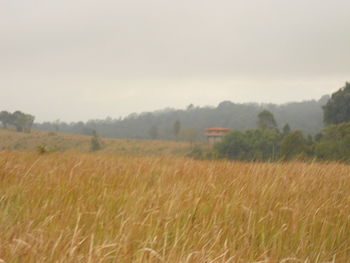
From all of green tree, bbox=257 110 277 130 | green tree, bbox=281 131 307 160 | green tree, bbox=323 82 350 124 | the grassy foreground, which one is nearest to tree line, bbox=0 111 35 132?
green tree, bbox=257 110 277 130

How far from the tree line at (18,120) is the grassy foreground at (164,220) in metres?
105

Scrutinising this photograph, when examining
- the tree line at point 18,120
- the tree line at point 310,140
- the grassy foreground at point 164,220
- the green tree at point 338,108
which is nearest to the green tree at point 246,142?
the tree line at point 310,140

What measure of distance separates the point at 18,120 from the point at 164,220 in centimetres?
11418

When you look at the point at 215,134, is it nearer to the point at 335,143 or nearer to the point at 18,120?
the point at 18,120

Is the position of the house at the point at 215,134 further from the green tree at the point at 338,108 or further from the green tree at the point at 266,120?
Answer: the green tree at the point at 338,108

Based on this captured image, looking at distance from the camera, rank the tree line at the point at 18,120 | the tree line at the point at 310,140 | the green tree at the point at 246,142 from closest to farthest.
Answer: the tree line at the point at 310,140, the green tree at the point at 246,142, the tree line at the point at 18,120

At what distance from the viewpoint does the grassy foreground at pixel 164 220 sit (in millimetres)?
2346

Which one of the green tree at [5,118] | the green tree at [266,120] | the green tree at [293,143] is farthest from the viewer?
the green tree at [5,118]

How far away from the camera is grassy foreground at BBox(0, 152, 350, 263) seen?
2.35 m

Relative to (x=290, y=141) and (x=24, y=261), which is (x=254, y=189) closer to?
(x=24, y=261)

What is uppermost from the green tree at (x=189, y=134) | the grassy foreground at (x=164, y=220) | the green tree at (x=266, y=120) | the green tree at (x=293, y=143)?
the green tree at (x=266, y=120)

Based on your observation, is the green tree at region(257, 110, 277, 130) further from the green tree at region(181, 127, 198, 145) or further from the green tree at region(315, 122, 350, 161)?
the green tree at region(315, 122, 350, 161)

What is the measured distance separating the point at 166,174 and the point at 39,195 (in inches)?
73.5

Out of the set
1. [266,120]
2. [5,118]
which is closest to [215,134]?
[266,120]
